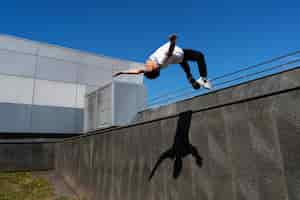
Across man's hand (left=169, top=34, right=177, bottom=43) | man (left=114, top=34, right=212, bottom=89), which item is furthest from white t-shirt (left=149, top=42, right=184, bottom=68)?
man's hand (left=169, top=34, right=177, bottom=43)

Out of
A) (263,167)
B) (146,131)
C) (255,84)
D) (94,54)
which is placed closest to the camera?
(263,167)

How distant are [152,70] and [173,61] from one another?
21.5 inches

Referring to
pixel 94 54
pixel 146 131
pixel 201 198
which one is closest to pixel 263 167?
pixel 201 198

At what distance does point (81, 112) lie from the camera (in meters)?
16.7

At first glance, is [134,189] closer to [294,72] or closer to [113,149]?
[113,149]

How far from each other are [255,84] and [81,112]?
12.3 m

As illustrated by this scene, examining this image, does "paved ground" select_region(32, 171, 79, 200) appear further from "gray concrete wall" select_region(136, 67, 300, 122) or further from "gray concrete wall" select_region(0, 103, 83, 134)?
"gray concrete wall" select_region(136, 67, 300, 122)

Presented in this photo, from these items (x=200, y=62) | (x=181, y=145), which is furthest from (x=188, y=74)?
(x=181, y=145)

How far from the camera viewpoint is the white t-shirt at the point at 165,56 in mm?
4484

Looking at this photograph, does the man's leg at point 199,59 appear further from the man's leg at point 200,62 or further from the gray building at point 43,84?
the gray building at point 43,84

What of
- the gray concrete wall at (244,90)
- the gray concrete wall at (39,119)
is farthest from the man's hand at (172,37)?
the gray concrete wall at (39,119)

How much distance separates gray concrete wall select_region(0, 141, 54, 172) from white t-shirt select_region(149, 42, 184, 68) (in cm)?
1222

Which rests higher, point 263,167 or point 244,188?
point 263,167

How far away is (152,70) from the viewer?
4469mm
